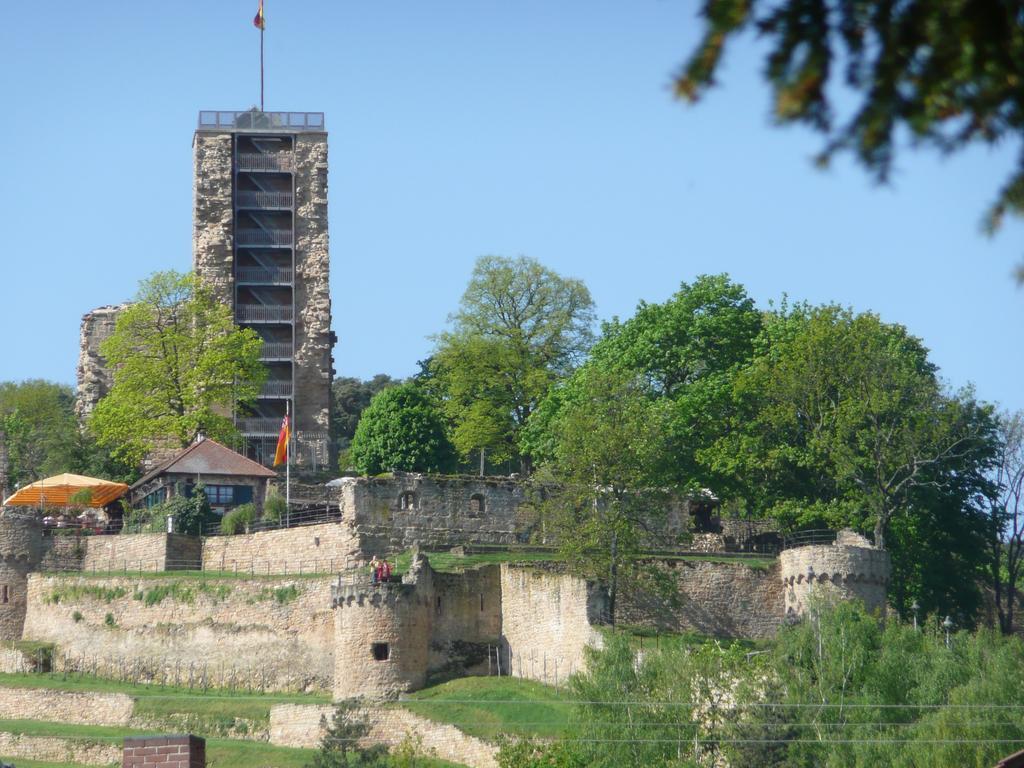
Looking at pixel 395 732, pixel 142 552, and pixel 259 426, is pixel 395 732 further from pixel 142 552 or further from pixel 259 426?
pixel 259 426

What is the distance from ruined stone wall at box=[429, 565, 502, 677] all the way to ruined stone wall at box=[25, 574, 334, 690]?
3092mm

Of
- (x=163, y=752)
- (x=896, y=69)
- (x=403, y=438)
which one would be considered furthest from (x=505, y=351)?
(x=896, y=69)

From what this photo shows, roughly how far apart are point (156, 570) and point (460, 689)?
1373cm

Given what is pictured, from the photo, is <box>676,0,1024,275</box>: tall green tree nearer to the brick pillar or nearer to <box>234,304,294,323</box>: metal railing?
the brick pillar

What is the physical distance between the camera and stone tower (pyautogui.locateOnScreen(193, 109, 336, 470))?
256ft

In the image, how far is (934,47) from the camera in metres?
7.45

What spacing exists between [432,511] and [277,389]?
74.3 ft

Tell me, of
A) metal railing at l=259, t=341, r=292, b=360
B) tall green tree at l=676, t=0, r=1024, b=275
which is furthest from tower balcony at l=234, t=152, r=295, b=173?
tall green tree at l=676, t=0, r=1024, b=275

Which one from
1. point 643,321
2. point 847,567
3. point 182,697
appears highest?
point 643,321

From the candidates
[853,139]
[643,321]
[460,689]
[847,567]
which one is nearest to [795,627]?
[847,567]

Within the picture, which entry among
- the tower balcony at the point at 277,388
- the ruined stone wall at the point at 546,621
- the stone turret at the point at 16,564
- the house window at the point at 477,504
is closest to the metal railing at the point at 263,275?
the tower balcony at the point at 277,388

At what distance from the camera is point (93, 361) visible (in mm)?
82000

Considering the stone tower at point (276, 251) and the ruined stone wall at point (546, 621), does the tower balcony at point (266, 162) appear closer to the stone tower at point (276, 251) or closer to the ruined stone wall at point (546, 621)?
the stone tower at point (276, 251)

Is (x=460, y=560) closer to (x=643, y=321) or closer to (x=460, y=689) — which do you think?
(x=460, y=689)
